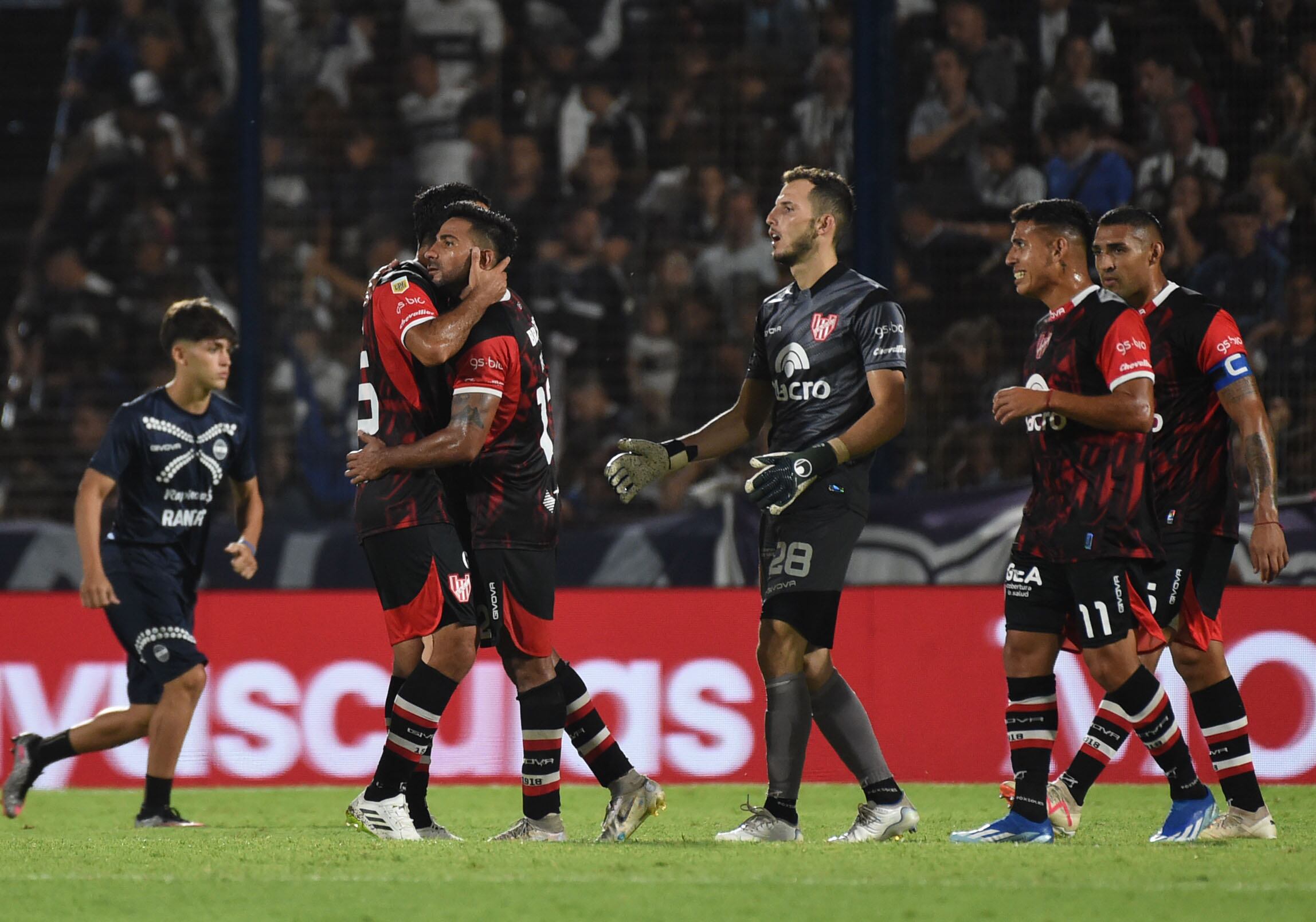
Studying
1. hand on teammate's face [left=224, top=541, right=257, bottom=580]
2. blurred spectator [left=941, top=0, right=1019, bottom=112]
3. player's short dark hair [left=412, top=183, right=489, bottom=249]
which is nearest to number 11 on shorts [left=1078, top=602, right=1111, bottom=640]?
player's short dark hair [left=412, top=183, right=489, bottom=249]

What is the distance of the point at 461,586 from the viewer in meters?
5.07

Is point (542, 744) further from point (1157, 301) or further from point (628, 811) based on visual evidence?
point (1157, 301)

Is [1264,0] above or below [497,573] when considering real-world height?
above

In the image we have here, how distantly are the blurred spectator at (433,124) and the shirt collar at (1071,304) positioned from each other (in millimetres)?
6281

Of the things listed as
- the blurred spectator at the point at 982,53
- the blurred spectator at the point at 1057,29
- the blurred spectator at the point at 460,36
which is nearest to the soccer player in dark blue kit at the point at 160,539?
the blurred spectator at the point at 460,36

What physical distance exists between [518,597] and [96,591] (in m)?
1.99

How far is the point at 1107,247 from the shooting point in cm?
544

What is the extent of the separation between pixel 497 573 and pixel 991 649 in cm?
329

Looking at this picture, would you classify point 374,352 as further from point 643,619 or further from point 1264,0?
point 1264,0

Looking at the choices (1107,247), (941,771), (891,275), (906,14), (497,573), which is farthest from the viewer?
(906,14)

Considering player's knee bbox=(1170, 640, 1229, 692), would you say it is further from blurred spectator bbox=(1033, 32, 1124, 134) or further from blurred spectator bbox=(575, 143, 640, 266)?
blurred spectator bbox=(575, 143, 640, 266)

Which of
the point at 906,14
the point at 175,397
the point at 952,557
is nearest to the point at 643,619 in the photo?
the point at 952,557

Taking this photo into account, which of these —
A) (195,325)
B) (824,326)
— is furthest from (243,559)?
(824,326)

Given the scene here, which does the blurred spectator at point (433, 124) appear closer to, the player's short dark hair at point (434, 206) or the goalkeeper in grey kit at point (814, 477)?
the player's short dark hair at point (434, 206)
